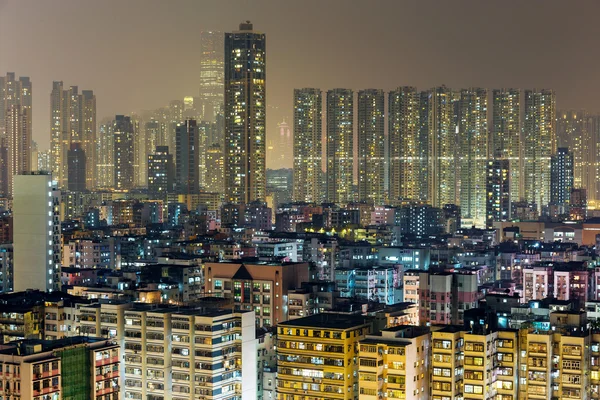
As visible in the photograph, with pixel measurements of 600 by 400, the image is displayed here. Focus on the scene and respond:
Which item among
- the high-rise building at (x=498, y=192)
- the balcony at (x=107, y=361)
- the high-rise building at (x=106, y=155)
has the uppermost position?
the high-rise building at (x=106, y=155)

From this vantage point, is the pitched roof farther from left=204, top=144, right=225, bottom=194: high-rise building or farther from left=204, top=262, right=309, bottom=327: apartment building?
left=204, top=144, right=225, bottom=194: high-rise building

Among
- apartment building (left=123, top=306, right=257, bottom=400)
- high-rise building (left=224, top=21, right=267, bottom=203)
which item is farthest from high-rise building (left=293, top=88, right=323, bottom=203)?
apartment building (left=123, top=306, right=257, bottom=400)

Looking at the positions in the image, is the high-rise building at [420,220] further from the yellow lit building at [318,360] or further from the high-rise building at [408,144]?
the yellow lit building at [318,360]

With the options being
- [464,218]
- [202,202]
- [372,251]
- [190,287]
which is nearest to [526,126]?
[464,218]

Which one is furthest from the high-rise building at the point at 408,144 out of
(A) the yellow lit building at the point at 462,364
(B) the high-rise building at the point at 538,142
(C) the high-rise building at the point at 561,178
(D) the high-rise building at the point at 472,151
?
(A) the yellow lit building at the point at 462,364

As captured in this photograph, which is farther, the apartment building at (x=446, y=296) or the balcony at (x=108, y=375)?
the apartment building at (x=446, y=296)

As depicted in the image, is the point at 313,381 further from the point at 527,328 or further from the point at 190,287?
the point at 190,287
